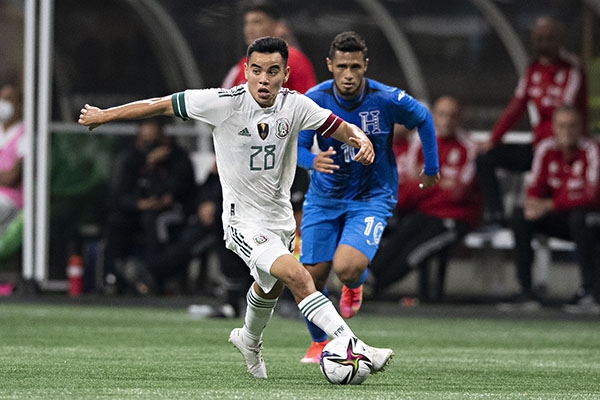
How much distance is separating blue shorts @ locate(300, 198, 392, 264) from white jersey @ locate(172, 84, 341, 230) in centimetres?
123

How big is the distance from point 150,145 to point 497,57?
3855 mm

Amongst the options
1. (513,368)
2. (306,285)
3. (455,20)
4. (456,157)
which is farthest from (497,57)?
(306,285)

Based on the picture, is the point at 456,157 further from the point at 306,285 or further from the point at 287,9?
the point at 306,285

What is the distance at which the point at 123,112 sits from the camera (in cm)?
654

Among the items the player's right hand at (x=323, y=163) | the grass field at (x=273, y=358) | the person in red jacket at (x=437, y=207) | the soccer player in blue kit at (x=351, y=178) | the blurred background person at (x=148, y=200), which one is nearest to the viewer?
the grass field at (x=273, y=358)

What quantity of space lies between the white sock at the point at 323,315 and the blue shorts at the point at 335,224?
1.57 metres

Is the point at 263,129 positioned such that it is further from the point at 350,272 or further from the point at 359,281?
the point at 359,281

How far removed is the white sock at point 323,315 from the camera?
21.1 ft

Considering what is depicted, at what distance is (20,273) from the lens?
50.5 feet

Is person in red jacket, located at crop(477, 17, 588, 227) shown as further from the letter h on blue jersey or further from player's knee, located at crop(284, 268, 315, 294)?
player's knee, located at crop(284, 268, 315, 294)

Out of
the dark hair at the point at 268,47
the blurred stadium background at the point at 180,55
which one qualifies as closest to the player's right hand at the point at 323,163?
the dark hair at the point at 268,47

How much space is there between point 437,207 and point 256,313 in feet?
23.0

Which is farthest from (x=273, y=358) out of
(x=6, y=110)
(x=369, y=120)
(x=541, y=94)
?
(x=6, y=110)

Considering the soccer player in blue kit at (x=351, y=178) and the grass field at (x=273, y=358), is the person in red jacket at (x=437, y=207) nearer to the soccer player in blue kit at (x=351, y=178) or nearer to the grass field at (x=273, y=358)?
the grass field at (x=273, y=358)
